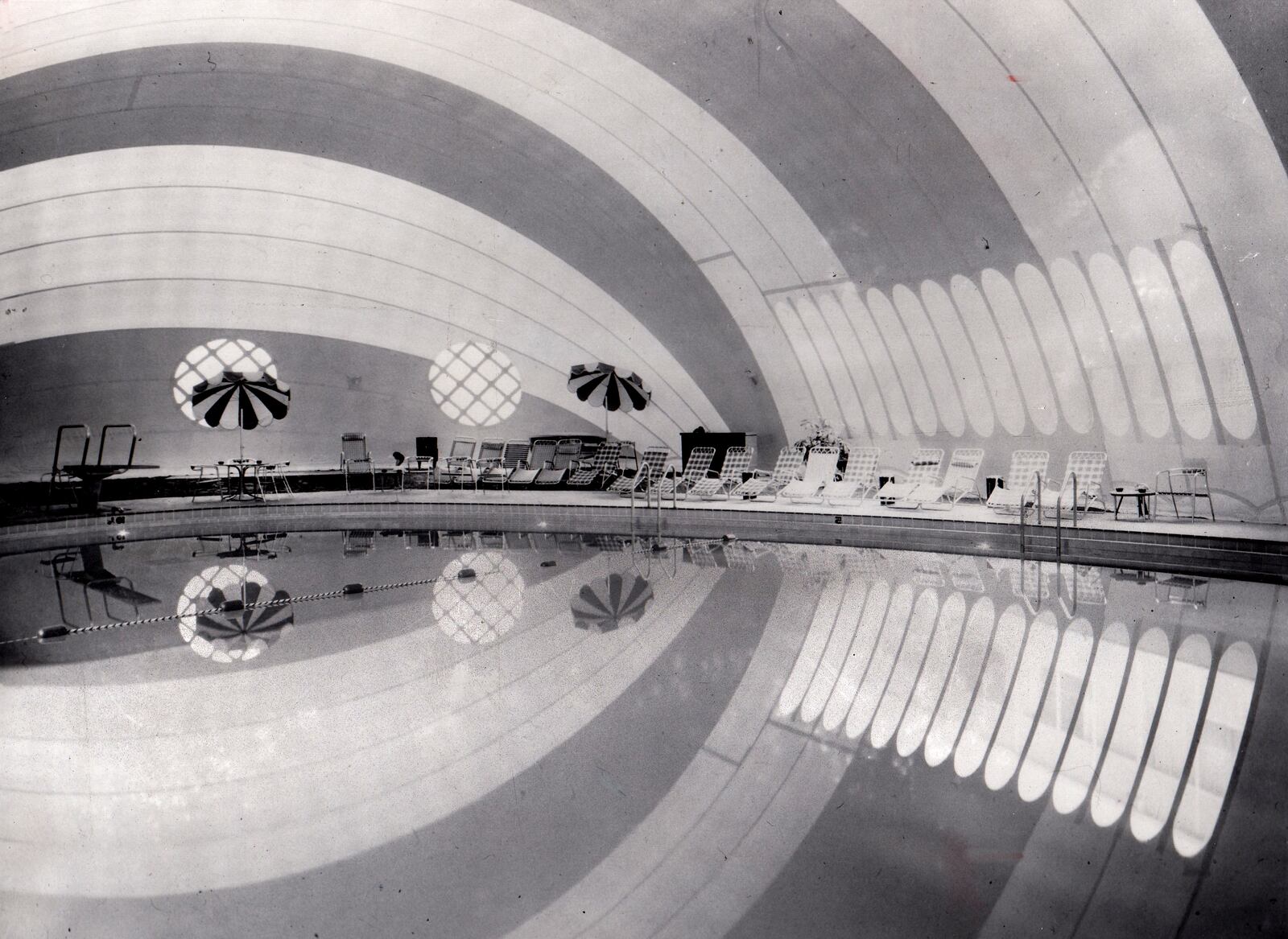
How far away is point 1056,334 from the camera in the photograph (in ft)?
33.0

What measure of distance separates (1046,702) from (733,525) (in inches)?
255

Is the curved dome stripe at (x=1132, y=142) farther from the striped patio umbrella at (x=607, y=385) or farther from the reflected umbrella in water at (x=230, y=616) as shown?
the reflected umbrella in water at (x=230, y=616)

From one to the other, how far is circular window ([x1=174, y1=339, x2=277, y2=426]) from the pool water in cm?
1263

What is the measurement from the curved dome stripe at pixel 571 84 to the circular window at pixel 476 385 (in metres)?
6.03

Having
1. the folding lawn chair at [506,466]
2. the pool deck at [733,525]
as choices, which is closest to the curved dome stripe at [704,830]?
the pool deck at [733,525]

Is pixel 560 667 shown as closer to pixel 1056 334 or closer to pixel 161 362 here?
pixel 1056 334

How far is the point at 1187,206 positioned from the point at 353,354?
1442cm

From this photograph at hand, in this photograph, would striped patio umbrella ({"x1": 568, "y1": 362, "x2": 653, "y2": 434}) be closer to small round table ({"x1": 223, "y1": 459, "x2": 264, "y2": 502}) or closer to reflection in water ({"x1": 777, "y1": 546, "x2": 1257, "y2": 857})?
small round table ({"x1": 223, "y1": 459, "x2": 264, "y2": 502})

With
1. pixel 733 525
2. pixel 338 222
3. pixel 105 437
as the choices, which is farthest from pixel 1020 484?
pixel 105 437

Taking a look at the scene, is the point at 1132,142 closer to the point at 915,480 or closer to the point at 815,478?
the point at 915,480

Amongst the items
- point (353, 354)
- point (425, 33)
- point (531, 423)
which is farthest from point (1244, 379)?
point (353, 354)

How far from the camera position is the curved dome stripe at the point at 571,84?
889 centimetres

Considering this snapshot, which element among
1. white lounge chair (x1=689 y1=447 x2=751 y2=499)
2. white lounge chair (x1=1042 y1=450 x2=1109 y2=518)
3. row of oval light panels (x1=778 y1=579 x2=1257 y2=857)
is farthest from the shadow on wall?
row of oval light panels (x1=778 y1=579 x2=1257 y2=857)

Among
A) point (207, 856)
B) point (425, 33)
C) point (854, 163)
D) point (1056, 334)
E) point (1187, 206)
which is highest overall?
point (425, 33)
